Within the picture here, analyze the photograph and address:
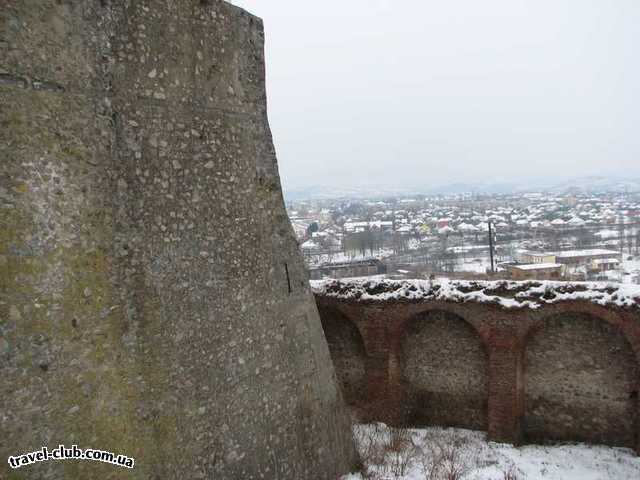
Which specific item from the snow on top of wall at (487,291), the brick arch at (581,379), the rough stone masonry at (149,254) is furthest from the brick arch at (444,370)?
the rough stone masonry at (149,254)

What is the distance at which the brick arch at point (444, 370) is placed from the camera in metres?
10.8

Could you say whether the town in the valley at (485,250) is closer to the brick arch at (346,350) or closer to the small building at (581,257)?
the small building at (581,257)

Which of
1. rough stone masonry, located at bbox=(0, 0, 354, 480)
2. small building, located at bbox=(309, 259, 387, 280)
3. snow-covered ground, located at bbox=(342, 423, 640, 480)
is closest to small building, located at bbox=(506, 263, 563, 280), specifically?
small building, located at bbox=(309, 259, 387, 280)

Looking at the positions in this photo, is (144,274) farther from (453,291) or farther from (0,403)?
(453,291)

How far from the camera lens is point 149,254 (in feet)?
16.2

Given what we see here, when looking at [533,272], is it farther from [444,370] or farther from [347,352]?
[347,352]

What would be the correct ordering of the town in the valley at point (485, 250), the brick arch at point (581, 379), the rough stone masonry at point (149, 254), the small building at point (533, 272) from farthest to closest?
the town in the valley at point (485, 250) < the small building at point (533, 272) < the brick arch at point (581, 379) < the rough stone masonry at point (149, 254)

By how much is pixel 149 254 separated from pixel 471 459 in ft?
23.0

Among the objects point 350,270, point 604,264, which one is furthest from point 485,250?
point 350,270

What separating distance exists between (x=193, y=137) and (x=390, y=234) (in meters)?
72.3

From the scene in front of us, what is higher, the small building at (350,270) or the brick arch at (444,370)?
the brick arch at (444,370)

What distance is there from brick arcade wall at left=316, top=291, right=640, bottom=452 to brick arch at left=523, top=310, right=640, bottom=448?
18 millimetres

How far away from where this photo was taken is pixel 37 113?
4.19 metres

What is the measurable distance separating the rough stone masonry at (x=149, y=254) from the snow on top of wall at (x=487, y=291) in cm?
458
